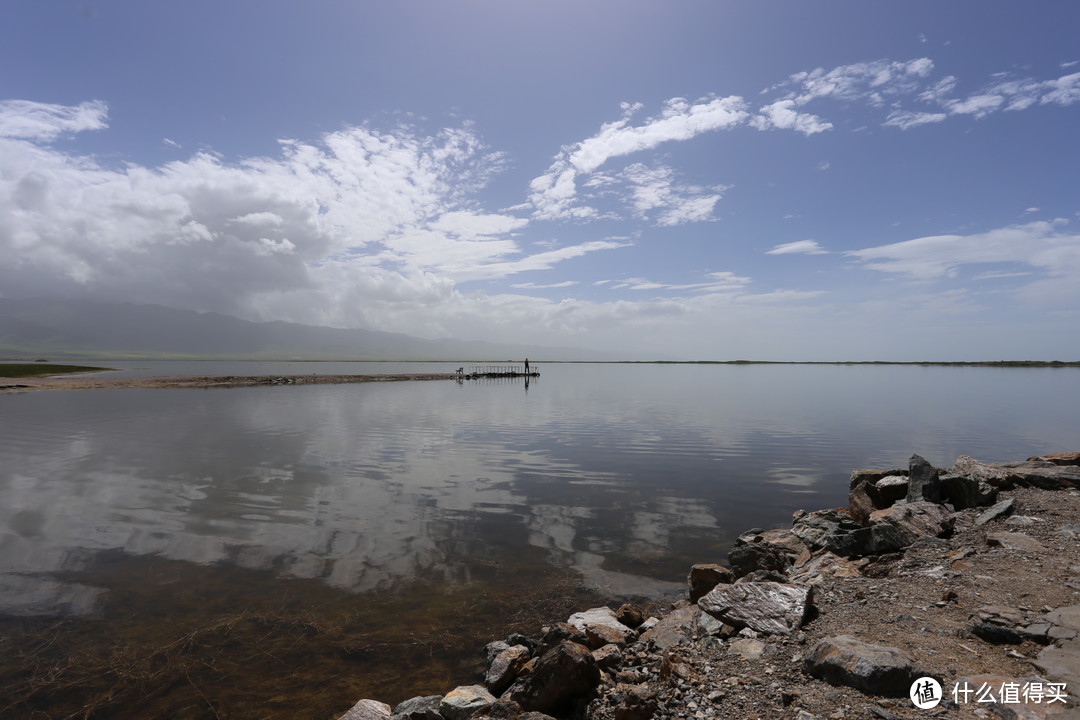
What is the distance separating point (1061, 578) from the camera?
28.5 feet

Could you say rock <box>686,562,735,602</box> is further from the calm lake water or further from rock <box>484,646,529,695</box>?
rock <box>484,646,529,695</box>

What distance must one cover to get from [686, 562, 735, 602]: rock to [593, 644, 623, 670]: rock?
13.3 feet

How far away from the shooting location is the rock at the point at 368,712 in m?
7.59

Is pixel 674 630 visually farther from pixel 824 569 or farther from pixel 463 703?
pixel 824 569

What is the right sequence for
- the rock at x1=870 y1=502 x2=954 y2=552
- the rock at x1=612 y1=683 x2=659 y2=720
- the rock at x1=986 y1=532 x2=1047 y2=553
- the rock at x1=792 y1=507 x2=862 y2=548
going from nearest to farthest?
the rock at x1=612 y1=683 x2=659 y2=720, the rock at x1=986 y1=532 x2=1047 y2=553, the rock at x1=870 y1=502 x2=954 y2=552, the rock at x1=792 y1=507 x2=862 y2=548

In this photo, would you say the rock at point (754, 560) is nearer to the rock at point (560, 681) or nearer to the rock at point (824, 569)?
the rock at point (824, 569)

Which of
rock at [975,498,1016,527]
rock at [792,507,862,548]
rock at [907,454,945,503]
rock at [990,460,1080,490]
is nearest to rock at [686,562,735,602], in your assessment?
rock at [792,507,862,548]

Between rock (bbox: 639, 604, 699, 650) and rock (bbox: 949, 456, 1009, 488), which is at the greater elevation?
rock (bbox: 949, 456, 1009, 488)

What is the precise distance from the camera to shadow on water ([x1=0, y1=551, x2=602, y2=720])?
8.46m

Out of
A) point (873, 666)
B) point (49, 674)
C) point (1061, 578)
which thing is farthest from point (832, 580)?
point (49, 674)

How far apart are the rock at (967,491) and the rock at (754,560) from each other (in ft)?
19.8

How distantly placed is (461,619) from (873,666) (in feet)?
26.3

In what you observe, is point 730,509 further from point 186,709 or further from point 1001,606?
point 186,709

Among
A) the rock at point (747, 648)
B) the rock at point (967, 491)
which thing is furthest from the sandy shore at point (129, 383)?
the rock at point (967, 491)
